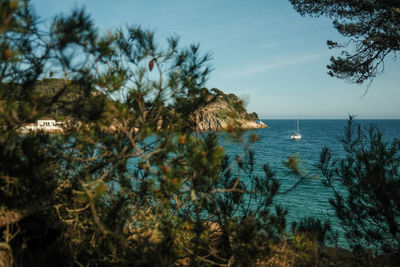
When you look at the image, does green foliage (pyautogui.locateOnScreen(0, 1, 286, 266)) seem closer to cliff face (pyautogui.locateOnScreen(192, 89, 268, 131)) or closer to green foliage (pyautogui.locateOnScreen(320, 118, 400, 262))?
cliff face (pyautogui.locateOnScreen(192, 89, 268, 131))

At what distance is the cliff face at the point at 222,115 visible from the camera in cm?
195

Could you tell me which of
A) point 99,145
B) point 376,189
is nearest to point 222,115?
point 99,145

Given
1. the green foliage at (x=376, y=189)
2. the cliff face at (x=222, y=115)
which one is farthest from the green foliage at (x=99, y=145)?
the green foliage at (x=376, y=189)

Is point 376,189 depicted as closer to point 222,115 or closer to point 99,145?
point 222,115

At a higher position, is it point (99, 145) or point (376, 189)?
point (99, 145)

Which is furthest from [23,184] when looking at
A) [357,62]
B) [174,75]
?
[357,62]

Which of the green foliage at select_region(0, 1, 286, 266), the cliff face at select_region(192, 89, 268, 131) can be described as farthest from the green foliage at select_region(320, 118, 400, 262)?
the cliff face at select_region(192, 89, 268, 131)

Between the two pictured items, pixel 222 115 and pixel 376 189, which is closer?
pixel 222 115

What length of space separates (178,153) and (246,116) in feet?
2.19

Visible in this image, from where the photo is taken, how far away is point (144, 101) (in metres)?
2.10

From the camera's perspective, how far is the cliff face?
6.40 feet

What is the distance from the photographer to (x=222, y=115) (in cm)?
213

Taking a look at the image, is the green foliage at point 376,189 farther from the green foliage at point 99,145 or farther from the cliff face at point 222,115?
the cliff face at point 222,115

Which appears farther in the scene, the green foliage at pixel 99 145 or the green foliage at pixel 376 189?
the green foliage at pixel 376 189
